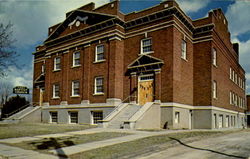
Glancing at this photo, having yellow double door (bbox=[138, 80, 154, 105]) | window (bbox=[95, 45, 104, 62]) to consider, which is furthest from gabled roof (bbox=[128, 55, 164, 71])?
window (bbox=[95, 45, 104, 62])

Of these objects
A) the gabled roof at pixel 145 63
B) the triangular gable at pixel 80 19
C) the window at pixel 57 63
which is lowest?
the gabled roof at pixel 145 63

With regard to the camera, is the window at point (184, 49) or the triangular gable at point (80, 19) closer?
the window at point (184, 49)

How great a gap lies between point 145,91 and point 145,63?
8.46ft

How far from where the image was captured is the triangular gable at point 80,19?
26.6 meters

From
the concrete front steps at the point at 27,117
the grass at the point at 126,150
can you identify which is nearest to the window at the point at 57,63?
the concrete front steps at the point at 27,117

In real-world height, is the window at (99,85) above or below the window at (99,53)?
below

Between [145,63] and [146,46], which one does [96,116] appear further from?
[146,46]

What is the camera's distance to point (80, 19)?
28781 mm

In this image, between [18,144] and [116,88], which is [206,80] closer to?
[116,88]

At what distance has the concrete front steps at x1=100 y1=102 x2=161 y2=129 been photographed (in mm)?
18672

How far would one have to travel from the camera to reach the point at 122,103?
78.3 feet

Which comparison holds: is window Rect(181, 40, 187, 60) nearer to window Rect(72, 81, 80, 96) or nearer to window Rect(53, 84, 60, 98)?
window Rect(72, 81, 80, 96)

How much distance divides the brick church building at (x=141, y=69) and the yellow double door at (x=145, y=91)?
9 centimetres

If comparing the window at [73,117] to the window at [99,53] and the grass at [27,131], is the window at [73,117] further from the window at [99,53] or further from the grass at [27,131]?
the grass at [27,131]
